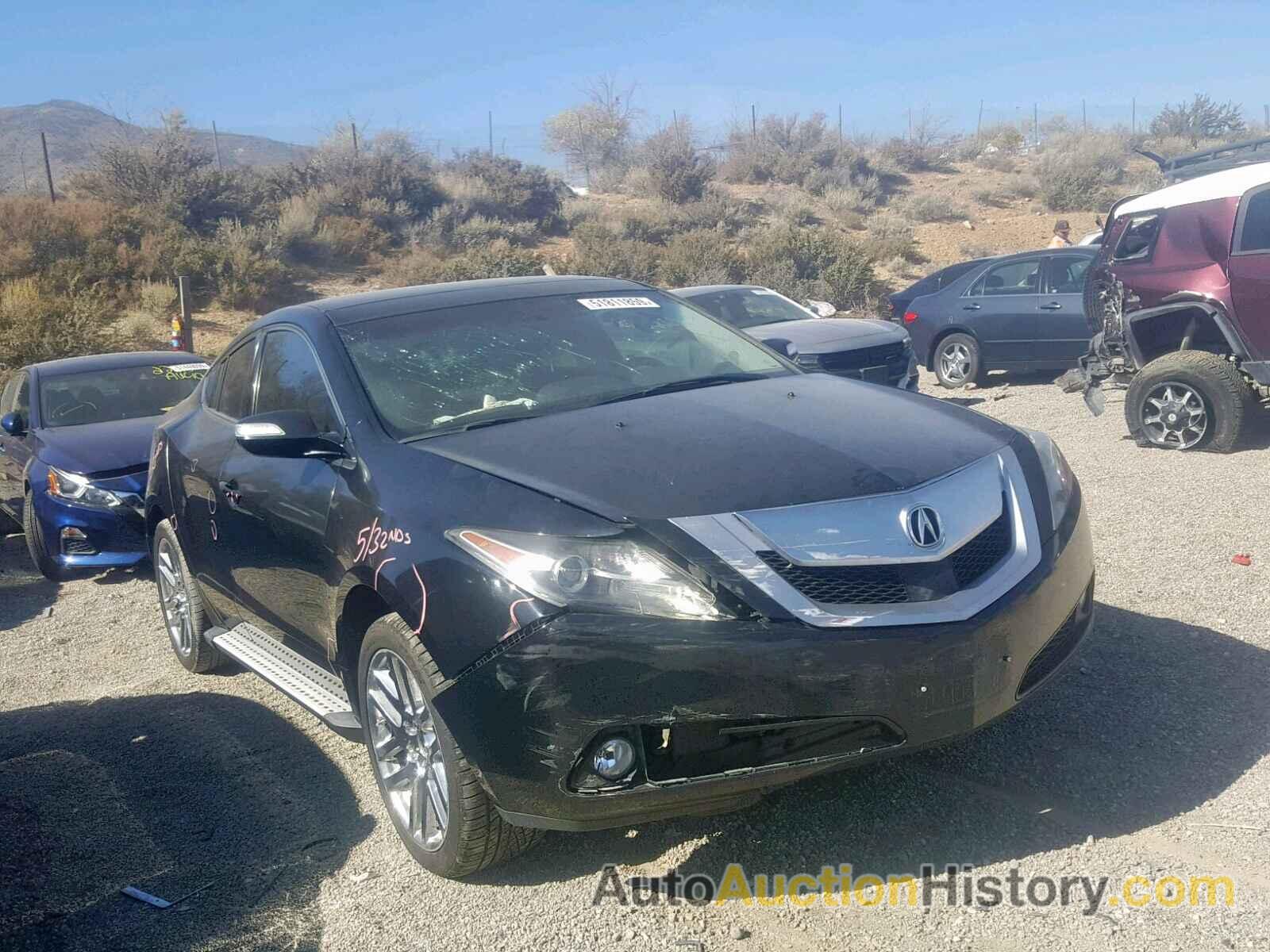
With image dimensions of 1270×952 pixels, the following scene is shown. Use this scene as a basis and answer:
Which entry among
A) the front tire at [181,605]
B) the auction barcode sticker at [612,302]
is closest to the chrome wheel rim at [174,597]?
the front tire at [181,605]

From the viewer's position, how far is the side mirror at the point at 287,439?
3.95m

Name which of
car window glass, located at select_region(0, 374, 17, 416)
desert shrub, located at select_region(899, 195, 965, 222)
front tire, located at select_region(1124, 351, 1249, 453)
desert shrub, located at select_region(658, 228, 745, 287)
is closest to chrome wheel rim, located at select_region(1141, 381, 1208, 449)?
front tire, located at select_region(1124, 351, 1249, 453)

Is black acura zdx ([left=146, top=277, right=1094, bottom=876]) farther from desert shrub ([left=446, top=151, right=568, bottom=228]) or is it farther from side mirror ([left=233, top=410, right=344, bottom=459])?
desert shrub ([left=446, top=151, right=568, bottom=228])

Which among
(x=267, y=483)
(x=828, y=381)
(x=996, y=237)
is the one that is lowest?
(x=996, y=237)

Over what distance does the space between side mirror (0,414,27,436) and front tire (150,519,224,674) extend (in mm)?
3366

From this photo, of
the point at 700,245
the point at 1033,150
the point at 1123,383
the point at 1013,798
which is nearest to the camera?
the point at 1013,798

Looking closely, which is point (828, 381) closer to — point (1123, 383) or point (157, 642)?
point (157, 642)

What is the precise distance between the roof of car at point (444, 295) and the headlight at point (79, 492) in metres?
3.57

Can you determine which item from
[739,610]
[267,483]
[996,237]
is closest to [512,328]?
[267,483]

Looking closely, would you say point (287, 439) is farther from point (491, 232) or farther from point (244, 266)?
point (491, 232)

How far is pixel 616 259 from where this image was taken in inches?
1049

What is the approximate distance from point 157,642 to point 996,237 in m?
29.3

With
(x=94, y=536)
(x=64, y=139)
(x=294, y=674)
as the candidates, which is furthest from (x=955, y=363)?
(x=64, y=139)

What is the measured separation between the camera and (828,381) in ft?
15.1
